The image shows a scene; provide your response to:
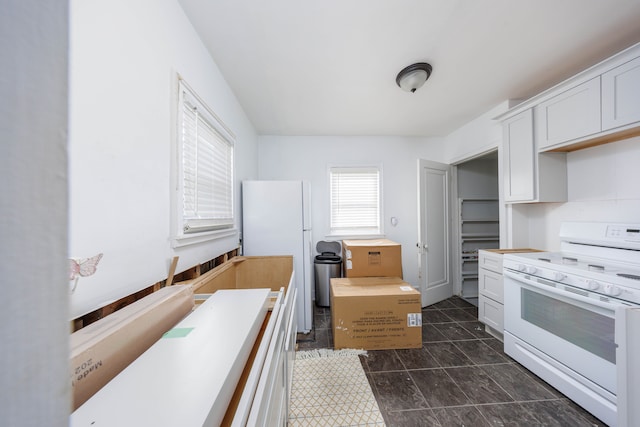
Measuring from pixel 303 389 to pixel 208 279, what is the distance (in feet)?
3.47

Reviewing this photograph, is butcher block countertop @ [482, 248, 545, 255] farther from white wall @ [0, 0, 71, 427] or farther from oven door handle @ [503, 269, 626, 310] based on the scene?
white wall @ [0, 0, 71, 427]

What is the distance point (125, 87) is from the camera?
0.93 metres

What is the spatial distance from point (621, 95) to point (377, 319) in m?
2.37

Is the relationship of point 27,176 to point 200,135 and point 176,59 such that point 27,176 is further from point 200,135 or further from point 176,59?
point 200,135

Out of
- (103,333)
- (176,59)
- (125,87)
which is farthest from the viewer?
(176,59)

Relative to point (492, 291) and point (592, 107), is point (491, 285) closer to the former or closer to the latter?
point (492, 291)

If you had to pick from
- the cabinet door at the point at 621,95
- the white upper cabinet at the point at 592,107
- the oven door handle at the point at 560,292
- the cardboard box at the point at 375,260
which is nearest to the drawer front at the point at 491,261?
the oven door handle at the point at 560,292

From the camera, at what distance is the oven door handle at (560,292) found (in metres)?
1.31

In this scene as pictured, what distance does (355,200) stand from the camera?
3488 millimetres

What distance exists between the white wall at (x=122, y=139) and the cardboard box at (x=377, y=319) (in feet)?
4.56

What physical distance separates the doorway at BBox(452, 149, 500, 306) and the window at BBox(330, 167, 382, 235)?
1209 mm

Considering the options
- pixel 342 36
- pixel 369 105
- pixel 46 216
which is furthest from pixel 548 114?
pixel 46 216

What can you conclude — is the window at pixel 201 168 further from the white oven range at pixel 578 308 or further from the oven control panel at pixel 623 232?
the oven control panel at pixel 623 232

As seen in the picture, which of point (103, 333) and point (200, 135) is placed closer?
point (103, 333)
